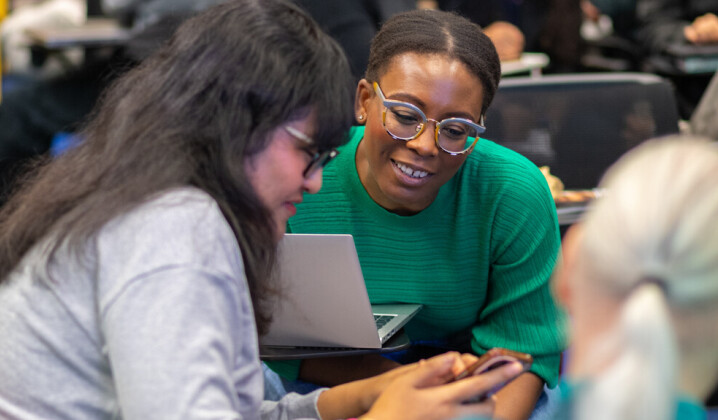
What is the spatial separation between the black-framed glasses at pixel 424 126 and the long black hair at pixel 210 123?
0.33 metres

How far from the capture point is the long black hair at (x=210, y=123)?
1.04 m

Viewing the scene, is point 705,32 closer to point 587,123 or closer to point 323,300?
point 587,123

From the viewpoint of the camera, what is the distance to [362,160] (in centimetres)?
161

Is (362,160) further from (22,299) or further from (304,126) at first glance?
(22,299)

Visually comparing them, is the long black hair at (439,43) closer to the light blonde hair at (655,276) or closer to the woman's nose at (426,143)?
the woman's nose at (426,143)

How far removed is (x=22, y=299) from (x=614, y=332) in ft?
2.30

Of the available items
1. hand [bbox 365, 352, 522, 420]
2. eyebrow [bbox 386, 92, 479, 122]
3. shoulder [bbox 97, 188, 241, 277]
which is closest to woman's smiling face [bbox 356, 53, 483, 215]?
eyebrow [bbox 386, 92, 479, 122]

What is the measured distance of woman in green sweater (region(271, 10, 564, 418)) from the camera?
147 centimetres

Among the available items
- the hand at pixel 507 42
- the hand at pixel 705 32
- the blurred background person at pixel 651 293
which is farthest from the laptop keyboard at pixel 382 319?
the hand at pixel 705 32

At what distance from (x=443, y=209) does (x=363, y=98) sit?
0.26 m

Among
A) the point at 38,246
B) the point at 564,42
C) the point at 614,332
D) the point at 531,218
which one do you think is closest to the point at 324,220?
the point at 531,218

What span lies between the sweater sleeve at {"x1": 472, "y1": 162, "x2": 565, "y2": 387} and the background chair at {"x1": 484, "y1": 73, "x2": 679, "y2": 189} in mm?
724

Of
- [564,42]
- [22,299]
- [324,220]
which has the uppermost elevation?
[22,299]

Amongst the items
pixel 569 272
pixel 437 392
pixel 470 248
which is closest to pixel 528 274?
pixel 470 248
